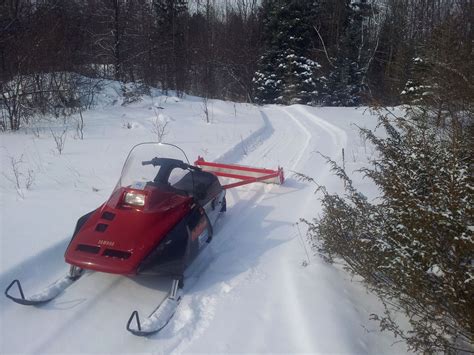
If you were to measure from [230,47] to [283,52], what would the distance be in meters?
4.92

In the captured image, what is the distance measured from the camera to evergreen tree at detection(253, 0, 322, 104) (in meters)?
25.9

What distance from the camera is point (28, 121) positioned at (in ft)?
33.0

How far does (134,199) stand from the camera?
11.9 feet

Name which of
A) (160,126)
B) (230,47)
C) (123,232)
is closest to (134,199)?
(123,232)

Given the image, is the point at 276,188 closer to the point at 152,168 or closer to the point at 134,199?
the point at 152,168

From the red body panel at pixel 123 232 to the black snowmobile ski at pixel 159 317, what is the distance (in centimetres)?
40

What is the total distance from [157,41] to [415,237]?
20.0 m

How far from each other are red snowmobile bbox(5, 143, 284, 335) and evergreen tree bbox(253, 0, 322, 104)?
22223 mm

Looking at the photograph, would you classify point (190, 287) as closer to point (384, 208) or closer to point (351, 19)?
point (384, 208)

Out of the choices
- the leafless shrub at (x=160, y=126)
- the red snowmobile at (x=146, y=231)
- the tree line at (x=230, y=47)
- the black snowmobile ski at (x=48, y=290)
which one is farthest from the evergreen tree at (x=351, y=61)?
the black snowmobile ski at (x=48, y=290)

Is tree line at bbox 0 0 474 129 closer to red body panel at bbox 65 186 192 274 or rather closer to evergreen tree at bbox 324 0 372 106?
evergreen tree at bbox 324 0 372 106

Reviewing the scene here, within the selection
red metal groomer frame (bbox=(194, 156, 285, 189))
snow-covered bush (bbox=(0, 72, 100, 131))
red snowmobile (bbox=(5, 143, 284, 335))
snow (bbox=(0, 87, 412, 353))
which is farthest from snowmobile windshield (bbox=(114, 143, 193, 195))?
snow-covered bush (bbox=(0, 72, 100, 131))

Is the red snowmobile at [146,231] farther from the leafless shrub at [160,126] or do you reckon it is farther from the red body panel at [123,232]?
the leafless shrub at [160,126]

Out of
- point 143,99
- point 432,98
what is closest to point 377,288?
point 432,98
